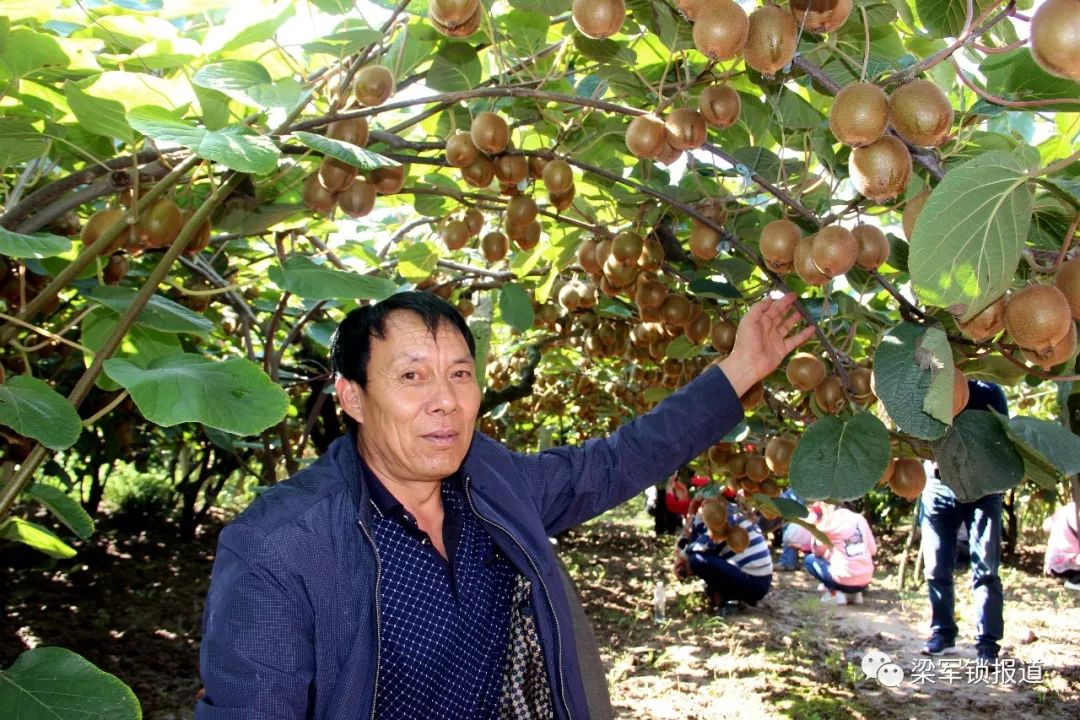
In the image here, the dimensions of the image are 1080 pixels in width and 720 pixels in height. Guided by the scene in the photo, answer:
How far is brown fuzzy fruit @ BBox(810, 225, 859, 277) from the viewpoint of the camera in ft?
4.83

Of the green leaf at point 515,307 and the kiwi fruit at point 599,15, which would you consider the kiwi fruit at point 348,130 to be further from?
the green leaf at point 515,307

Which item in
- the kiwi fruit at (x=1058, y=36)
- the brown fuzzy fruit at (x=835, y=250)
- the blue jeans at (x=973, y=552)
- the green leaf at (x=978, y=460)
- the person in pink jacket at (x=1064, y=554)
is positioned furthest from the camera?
the person in pink jacket at (x=1064, y=554)

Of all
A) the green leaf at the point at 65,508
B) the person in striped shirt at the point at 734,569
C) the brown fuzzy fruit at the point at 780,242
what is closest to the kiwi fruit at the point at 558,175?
the brown fuzzy fruit at the point at 780,242

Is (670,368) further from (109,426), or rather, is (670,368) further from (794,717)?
(109,426)

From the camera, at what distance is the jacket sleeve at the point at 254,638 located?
4.46 ft

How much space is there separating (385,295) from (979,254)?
1119 millimetres

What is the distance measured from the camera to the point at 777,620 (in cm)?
715

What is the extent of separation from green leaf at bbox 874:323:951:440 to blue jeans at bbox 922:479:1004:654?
14.2 ft

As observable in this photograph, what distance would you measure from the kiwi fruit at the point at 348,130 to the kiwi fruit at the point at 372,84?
40mm

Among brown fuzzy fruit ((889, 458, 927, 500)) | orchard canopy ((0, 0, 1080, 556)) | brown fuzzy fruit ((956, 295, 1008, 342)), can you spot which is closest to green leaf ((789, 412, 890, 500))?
orchard canopy ((0, 0, 1080, 556))

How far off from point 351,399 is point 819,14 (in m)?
1.09

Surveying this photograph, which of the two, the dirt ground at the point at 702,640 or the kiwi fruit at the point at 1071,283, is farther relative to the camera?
the dirt ground at the point at 702,640

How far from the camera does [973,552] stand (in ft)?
17.7

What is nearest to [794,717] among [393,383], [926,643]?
[926,643]
